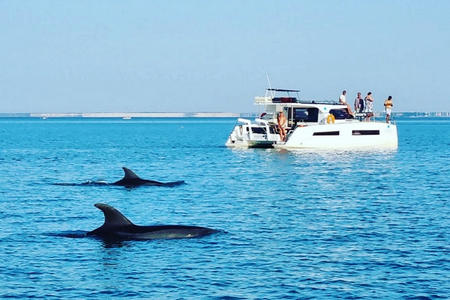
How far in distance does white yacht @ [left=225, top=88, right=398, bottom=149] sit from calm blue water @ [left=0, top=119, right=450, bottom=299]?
20.4 m

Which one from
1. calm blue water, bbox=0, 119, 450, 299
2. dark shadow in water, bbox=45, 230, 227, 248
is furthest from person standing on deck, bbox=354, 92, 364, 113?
dark shadow in water, bbox=45, 230, 227, 248

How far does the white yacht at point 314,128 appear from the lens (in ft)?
245

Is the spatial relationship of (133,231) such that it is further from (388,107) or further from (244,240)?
(388,107)

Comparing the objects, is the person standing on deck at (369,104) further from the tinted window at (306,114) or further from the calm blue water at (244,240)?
the calm blue water at (244,240)

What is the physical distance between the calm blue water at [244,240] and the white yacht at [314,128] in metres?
20.4

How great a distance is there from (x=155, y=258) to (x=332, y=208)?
44.5 feet

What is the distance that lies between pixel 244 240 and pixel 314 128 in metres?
48.1

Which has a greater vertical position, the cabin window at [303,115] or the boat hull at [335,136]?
the cabin window at [303,115]

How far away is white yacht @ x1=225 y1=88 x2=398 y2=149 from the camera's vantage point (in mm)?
74750

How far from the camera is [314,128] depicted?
74.6m

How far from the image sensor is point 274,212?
34594 millimetres

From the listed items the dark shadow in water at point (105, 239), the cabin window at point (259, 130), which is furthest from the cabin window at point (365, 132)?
the dark shadow in water at point (105, 239)

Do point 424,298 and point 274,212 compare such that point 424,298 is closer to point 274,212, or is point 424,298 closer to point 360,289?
point 360,289

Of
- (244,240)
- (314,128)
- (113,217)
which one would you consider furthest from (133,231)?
(314,128)
